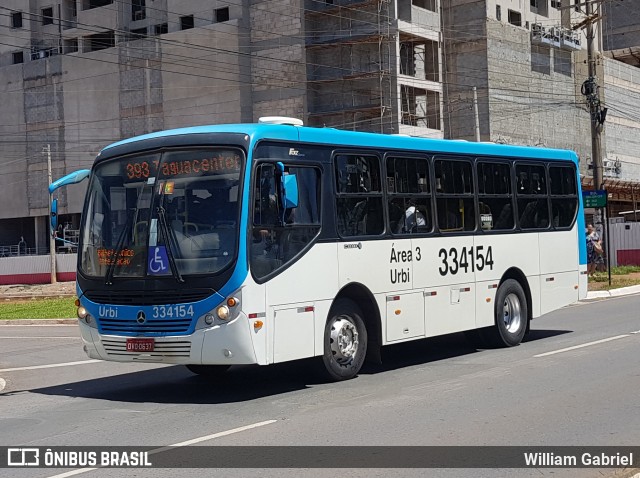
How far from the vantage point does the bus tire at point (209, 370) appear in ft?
45.2

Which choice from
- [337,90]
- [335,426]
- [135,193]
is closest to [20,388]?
[135,193]

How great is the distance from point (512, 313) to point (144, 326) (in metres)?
7.17

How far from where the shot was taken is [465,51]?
Result: 60531mm

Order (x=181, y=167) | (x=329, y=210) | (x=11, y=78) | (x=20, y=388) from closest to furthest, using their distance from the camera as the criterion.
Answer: (x=181, y=167) → (x=329, y=210) → (x=20, y=388) → (x=11, y=78)

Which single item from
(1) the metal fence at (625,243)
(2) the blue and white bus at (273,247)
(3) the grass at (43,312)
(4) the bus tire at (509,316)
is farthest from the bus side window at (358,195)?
(1) the metal fence at (625,243)

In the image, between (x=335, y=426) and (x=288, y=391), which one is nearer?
(x=335, y=426)

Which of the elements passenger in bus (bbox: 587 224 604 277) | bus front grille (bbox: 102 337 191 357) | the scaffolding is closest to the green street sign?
passenger in bus (bbox: 587 224 604 277)

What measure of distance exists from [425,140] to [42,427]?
7145mm

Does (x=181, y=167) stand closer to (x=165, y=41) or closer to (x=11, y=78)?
(x=165, y=41)

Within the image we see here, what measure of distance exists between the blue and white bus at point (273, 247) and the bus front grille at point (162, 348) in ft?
0.05

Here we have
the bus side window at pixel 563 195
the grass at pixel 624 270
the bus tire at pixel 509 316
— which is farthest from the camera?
the grass at pixel 624 270

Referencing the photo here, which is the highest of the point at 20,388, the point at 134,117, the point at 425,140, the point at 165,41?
the point at 165,41

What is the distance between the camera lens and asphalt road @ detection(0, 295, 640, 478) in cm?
895

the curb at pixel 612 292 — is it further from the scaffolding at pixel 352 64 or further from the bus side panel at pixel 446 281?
the scaffolding at pixel 352 64
